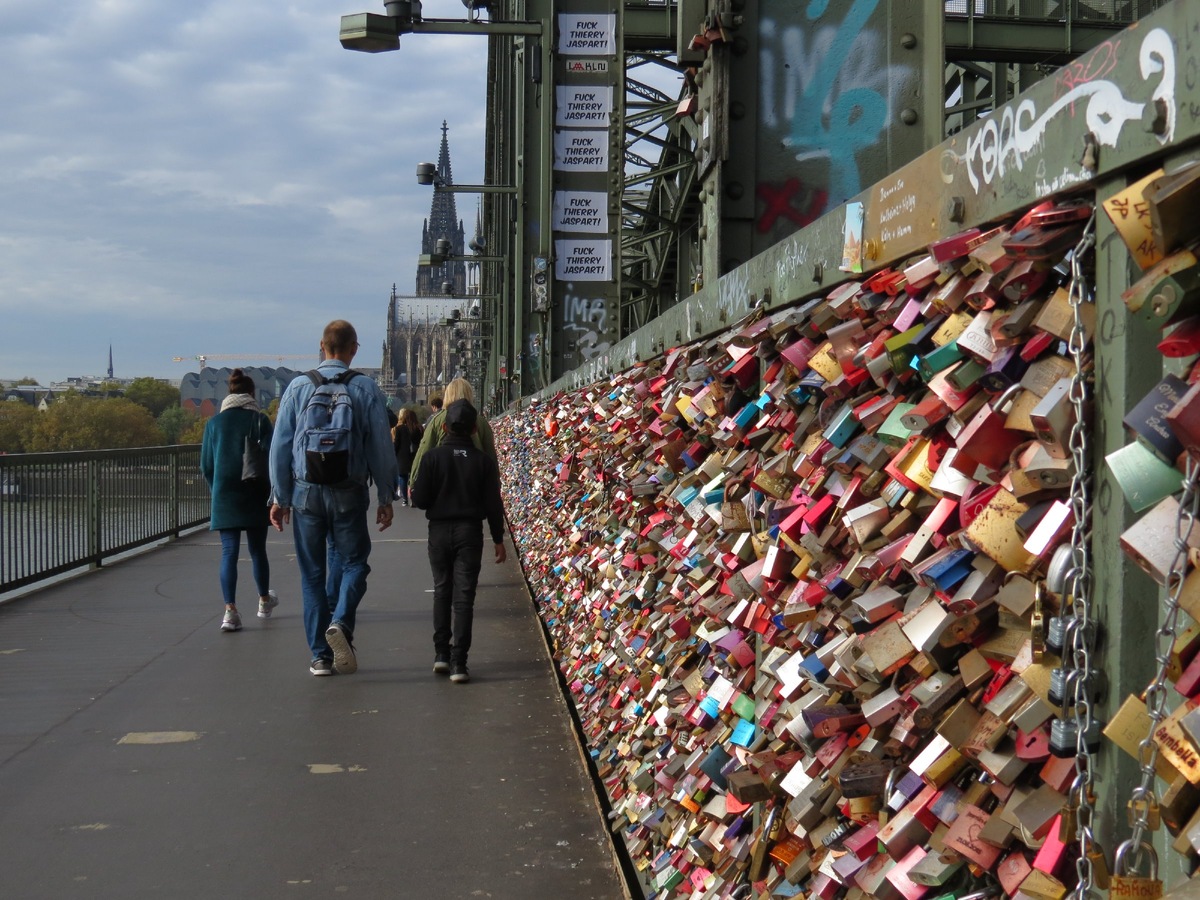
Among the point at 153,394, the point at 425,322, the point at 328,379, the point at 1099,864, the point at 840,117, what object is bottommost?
the point at 1099,864

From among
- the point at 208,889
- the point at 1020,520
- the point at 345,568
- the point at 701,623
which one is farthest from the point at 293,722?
the point at 1020,520

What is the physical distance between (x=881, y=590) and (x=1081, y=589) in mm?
553

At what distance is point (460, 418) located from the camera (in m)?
8.09

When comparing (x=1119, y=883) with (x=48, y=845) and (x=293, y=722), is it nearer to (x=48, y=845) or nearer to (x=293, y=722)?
(x=48, y=845)

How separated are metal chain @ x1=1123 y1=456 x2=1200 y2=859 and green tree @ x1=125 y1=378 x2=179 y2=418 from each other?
98537mm

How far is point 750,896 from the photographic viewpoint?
256cm

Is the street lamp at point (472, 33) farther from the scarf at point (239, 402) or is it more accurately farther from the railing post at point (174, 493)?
the railing post at point (174, 493)

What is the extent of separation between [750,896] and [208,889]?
2183mm

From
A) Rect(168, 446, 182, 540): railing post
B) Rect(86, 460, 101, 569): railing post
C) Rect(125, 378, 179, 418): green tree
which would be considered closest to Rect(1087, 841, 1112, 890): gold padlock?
Rect(86, 460, 101, 569): railing post

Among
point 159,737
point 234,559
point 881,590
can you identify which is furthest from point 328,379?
point 881,590

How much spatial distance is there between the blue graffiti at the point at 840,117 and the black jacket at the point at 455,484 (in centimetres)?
348

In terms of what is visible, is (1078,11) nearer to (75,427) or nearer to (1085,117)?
(1085,117)

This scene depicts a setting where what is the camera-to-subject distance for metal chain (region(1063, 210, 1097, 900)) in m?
1.30

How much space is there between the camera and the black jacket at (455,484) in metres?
7.98
